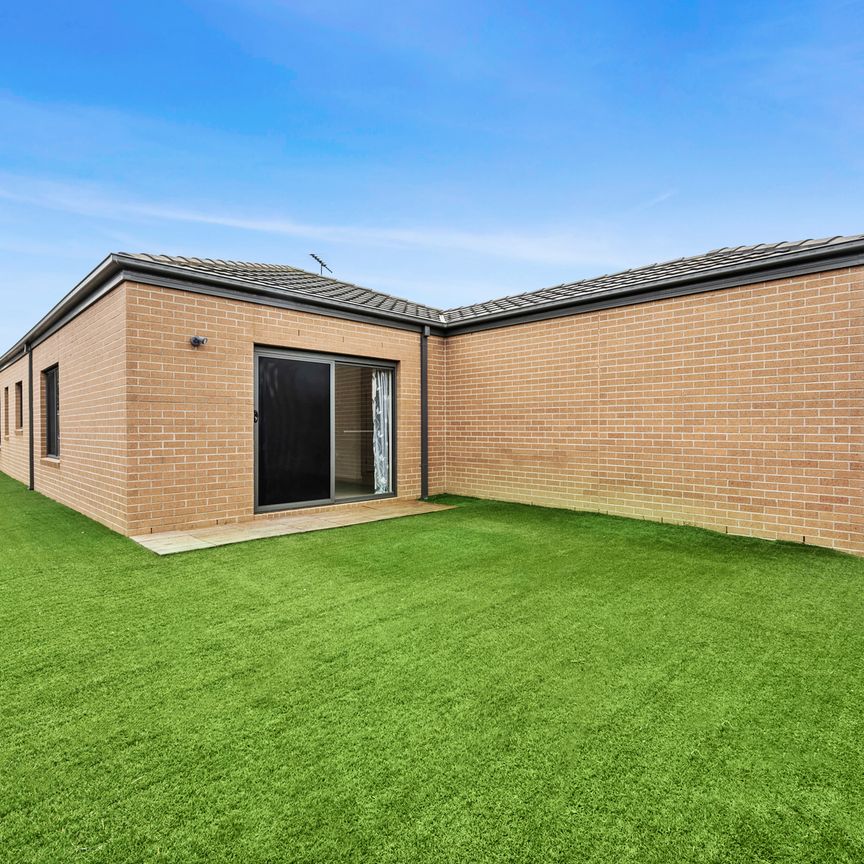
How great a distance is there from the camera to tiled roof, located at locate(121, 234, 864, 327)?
504 centimetres

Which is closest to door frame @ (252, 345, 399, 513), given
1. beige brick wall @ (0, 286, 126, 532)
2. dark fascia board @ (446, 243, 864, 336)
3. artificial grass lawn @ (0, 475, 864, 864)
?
beige brick wall @ (0, 286, 126, 532)

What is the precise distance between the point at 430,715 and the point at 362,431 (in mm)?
5654

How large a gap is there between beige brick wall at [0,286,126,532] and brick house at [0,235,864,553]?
0.05 meters

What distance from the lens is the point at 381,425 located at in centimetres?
758

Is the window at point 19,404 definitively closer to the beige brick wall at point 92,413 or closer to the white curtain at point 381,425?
the beige brick wall at point 92,413

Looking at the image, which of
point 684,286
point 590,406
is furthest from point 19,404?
point 684,286

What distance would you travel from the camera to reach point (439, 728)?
184cm

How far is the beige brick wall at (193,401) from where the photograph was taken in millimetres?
5125

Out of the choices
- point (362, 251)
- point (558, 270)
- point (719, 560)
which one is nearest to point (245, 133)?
point (362, 251)

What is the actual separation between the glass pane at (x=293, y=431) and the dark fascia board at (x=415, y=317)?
83cm

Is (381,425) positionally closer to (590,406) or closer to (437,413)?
(437,413)

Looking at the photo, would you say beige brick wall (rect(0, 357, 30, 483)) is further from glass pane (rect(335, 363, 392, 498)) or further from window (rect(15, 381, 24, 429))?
glass pane (rect(335, 363, 392, 498))

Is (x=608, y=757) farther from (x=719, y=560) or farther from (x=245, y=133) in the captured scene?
(x=245, y=133)

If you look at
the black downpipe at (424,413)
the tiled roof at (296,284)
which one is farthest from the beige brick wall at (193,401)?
the black downpipe at (424,413)
